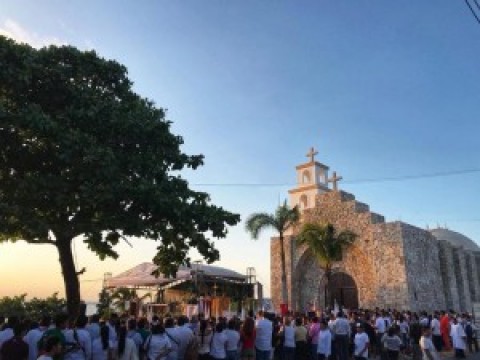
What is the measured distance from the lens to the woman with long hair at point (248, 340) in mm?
12867

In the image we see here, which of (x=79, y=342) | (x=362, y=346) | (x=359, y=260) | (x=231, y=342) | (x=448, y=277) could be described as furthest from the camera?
(x=448, y=277)

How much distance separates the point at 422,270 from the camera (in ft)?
101

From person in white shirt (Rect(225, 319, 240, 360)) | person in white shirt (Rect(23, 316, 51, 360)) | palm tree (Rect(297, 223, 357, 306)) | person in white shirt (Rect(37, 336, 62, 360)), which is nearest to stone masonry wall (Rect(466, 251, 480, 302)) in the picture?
palm tree (Rect(297, 223, 357, 306))

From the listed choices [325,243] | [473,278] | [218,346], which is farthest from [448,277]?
[218,346]

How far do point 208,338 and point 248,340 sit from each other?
1469mm

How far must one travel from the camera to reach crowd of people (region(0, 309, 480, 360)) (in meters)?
8.24

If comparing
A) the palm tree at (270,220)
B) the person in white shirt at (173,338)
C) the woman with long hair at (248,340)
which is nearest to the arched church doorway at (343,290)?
the palm tree at (270,220)

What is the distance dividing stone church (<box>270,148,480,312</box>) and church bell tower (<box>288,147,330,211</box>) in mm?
9045

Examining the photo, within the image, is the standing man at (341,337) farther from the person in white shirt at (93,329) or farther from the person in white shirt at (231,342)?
the person in white shirt at (93,329)

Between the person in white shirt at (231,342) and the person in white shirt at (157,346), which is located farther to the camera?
the person in white shirt at (231,342)

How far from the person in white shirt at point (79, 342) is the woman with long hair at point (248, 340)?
5.32 meters

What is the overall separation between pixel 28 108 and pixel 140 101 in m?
4.28

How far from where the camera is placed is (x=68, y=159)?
1271cm

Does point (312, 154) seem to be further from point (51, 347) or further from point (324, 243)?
point (51, 347)
